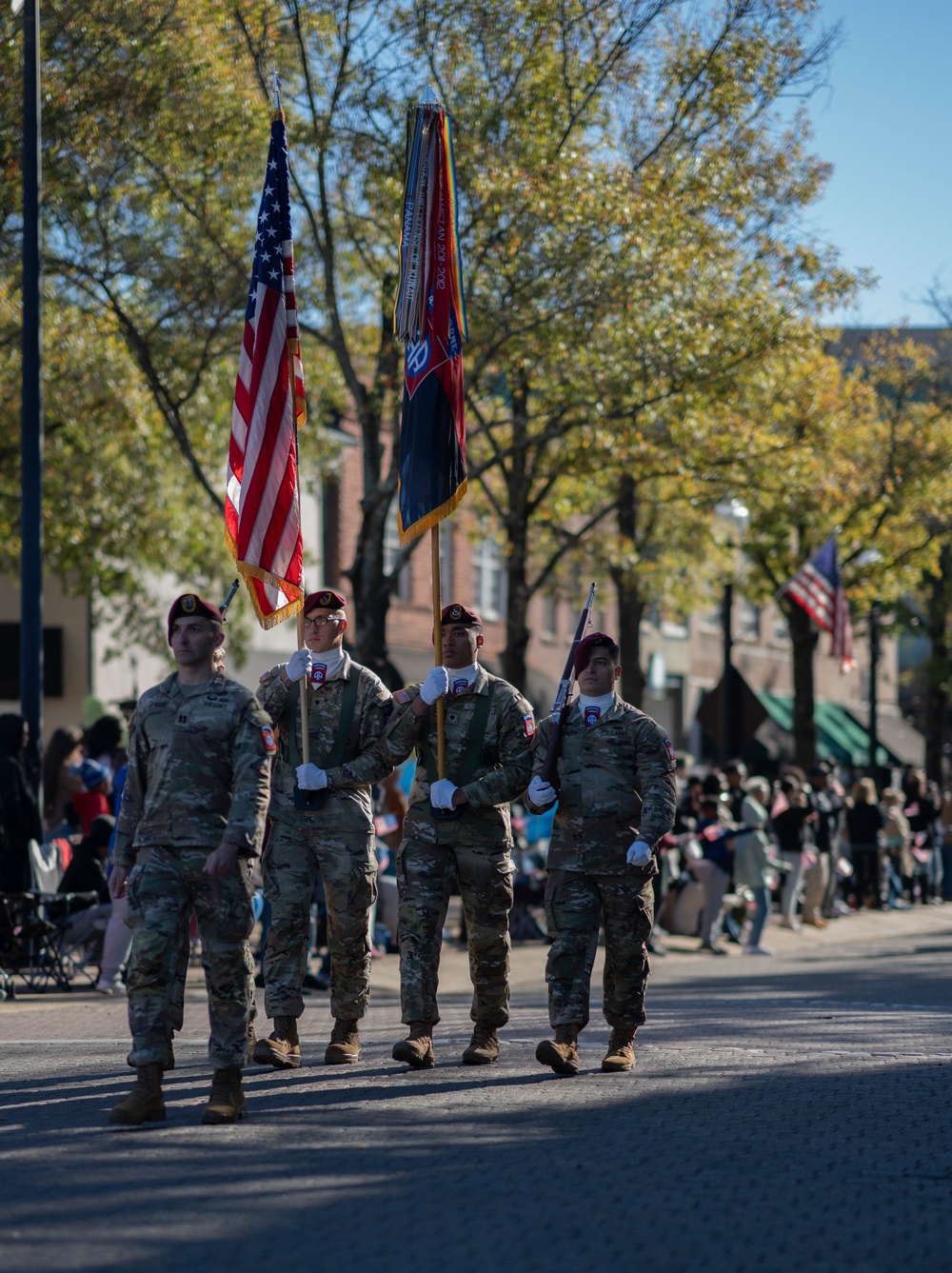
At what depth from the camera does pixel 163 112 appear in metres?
16.9

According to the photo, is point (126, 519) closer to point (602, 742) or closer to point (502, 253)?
point (502, 253)

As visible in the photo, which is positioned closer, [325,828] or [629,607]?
[325,828]

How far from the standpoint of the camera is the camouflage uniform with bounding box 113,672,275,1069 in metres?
6.93

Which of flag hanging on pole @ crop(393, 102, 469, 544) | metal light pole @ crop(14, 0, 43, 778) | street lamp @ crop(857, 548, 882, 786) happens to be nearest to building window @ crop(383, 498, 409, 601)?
street lamp @ crop(857, 548, 882, 786)

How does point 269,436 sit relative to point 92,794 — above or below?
above

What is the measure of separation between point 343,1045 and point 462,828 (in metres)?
1.17

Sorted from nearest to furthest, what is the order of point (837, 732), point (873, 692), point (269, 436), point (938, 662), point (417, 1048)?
1. point (417, 1048)
2. point (269, 436)
3. point (873, 692)
4. point (938, 662)
5. point (837, 732)

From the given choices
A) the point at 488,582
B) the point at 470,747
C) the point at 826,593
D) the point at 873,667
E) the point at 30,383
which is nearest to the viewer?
the point at 470,747

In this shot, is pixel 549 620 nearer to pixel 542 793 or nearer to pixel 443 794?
pixel 542 793

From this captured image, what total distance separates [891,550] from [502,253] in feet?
54.9

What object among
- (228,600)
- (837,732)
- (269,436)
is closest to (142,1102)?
A: (228,600)

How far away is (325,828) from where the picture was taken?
8.71 meters

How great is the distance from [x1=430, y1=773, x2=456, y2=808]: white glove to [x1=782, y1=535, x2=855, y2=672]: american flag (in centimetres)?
1838

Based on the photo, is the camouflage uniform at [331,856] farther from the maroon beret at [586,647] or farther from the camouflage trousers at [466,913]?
the maroon beret at [586,647]
